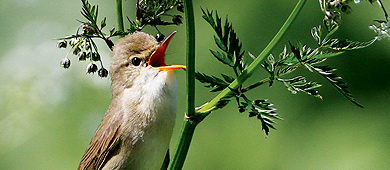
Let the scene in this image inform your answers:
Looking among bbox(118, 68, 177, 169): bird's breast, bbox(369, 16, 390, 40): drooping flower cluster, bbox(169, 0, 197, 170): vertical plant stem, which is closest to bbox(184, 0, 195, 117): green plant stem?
bbox(169, 0, 197, 170): vertical plant stem

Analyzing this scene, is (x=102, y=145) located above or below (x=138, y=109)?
below

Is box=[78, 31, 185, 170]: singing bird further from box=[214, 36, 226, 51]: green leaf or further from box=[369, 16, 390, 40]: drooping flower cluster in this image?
box=[369, 16, 390, 40]: drooping flower cluster

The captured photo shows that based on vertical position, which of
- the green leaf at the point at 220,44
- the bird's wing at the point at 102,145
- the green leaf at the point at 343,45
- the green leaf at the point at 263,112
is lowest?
the bird's wing at the point at 102,145

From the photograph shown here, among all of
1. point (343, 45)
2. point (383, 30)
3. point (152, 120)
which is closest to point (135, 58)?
point (152, 120)

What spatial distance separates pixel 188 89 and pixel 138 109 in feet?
2.77

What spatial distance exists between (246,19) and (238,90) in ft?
9.15

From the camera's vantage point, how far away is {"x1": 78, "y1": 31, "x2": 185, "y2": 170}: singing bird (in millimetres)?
2223

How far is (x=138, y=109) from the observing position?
91.3 inches

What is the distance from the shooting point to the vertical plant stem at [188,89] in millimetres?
1473

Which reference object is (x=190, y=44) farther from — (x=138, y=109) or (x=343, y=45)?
(x=138, y=109)

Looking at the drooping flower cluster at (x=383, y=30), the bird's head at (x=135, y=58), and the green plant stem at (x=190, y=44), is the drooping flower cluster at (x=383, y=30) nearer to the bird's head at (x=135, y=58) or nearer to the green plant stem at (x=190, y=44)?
the green plant stem at (x=190, y=44)

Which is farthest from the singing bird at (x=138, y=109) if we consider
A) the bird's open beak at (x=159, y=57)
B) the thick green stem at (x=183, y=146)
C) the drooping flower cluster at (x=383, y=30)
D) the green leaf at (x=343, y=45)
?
the drooping flower cluster at (x=383, y=30)

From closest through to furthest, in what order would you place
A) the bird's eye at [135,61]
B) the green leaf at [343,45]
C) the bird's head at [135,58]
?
the green leaf at [343,45] → the bird's head at [135,58] → the bird's eye at [135,61]

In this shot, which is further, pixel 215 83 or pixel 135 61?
pixel 135 61
